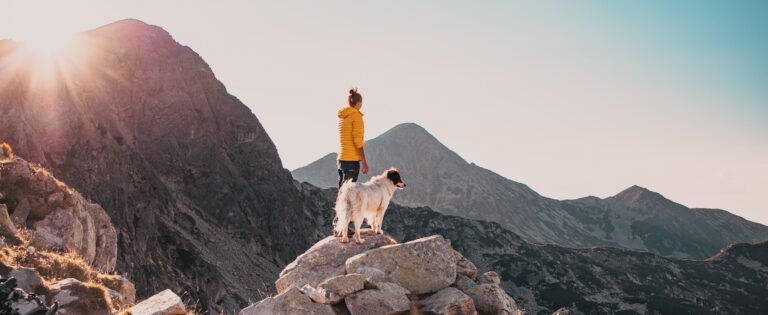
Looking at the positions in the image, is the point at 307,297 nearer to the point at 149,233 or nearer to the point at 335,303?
the point at 335,303

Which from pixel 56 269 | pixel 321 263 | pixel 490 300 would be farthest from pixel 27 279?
pixel 490 300

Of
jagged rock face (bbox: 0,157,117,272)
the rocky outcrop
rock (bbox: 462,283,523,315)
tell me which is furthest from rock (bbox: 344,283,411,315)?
jagged rock face (bbox: 0,157,117,272)

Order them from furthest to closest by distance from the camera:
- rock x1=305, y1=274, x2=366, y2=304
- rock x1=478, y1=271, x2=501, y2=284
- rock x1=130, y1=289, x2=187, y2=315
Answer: rock x1=478, y1=271, x2=501, y2=284 → rock x1=305, y1=274, x2=366, y2=304 → rock x1=130, y1=289, x2=187, y2=315

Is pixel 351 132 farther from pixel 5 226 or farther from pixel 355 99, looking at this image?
pixel 5 226

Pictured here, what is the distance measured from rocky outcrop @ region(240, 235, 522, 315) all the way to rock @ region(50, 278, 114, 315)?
8.38ft

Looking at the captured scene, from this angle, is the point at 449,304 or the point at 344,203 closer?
the point at 449,304

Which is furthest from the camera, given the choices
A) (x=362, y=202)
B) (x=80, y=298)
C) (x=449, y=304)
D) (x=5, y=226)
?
(x=362, y=202)

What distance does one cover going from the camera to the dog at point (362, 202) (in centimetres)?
1373

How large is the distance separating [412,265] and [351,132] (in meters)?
4.16

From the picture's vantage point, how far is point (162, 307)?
9078 mm

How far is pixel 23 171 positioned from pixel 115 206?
226ft

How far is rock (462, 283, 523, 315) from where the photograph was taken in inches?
492

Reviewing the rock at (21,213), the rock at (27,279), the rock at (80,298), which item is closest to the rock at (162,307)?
the rock at (80,298)

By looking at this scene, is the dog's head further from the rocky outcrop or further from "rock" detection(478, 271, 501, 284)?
"rock" detection(478, 271, 501, 284)
